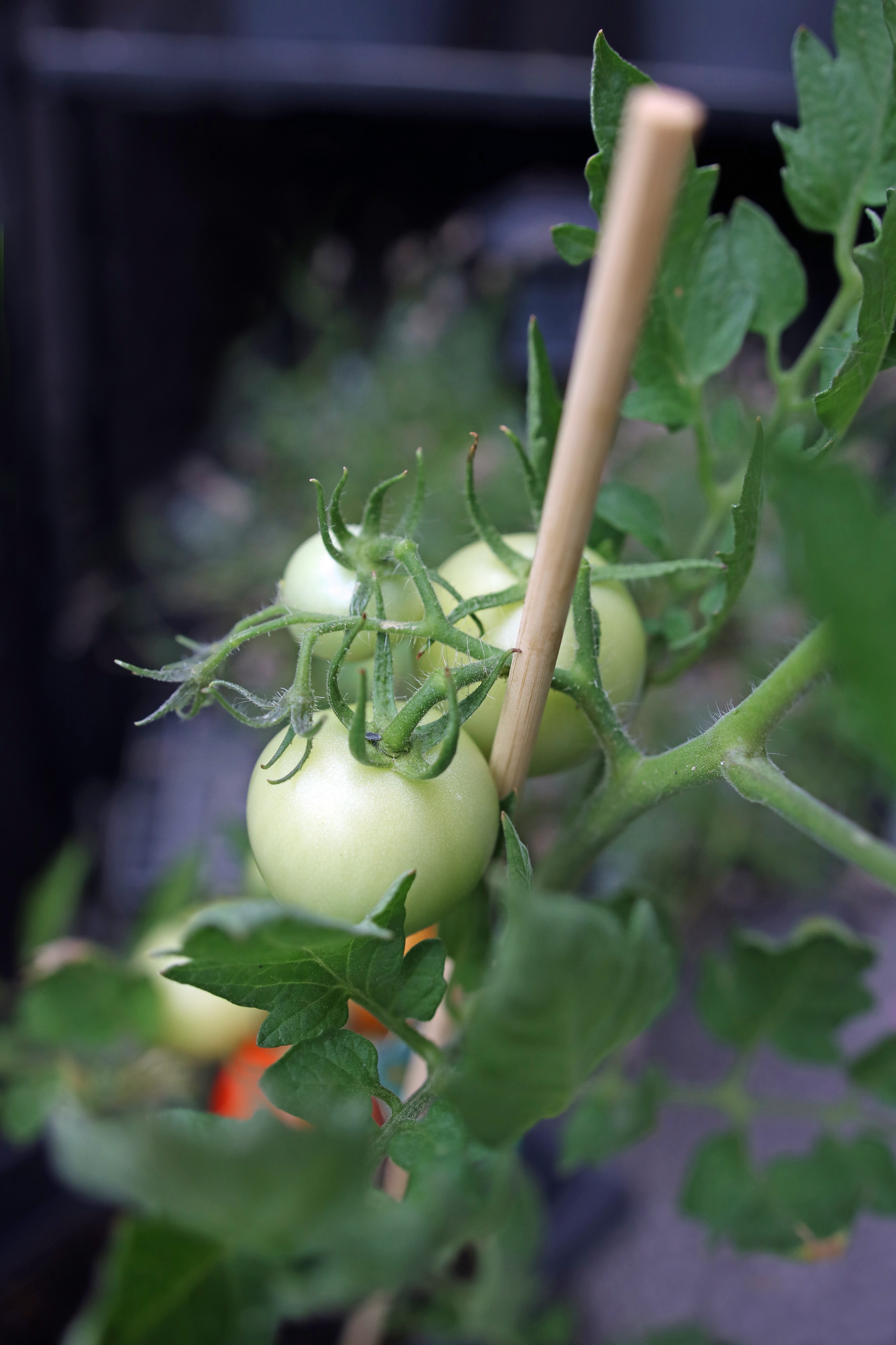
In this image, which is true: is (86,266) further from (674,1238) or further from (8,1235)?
(674,1238)

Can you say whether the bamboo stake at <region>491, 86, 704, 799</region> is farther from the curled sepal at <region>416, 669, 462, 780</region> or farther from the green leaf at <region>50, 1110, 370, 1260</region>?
the green leaf at <region>50, 1110, 370, 1260</region>

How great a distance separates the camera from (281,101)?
140cm

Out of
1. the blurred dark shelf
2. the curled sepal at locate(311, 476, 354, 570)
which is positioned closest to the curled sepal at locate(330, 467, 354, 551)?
the curled sepal at locate(311, 476, 354, 570)

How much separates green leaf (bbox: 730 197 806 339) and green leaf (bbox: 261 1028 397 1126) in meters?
0.29

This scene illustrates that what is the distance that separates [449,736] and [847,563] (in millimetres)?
109

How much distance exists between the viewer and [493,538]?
314 mm

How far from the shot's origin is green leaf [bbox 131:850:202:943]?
2.22 feet

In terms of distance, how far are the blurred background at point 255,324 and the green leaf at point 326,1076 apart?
0.85 m

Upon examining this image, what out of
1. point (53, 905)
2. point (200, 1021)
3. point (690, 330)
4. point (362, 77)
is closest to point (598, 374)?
point (690, 330)

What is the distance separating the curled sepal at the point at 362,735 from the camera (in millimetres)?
251

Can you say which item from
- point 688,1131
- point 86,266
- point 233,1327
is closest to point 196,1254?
point 233,1327

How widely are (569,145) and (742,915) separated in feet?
3.85

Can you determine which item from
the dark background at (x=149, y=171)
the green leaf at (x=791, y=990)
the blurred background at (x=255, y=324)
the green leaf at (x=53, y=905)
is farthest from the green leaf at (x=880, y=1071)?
the dark background at (x=149, y=171)

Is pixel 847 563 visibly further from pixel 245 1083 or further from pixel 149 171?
pixel 149 171
